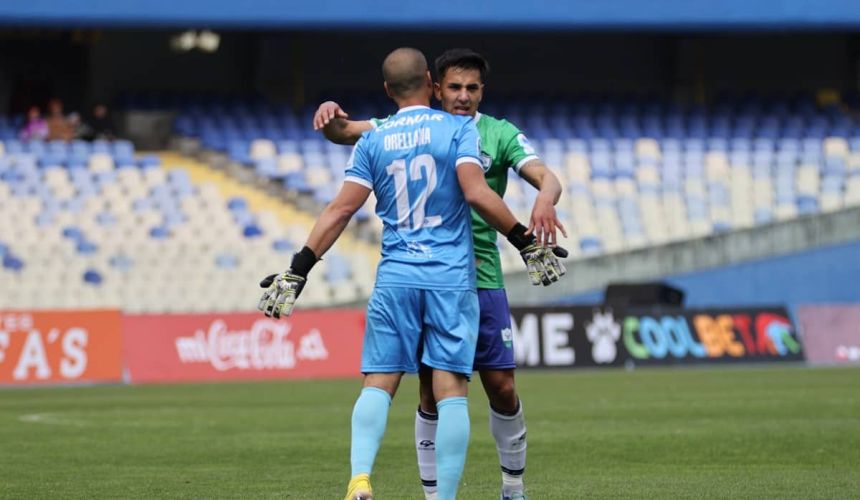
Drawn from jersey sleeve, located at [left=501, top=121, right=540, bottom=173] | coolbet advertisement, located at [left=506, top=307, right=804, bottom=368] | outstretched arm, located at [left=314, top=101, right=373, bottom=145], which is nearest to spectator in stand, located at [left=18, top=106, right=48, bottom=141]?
coolbet advertisement, located at [left=506, top=307, right=804, bottom=368]

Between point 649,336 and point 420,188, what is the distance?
18.8m

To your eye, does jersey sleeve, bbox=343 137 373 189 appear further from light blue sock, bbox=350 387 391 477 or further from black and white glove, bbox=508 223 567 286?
light blue sock, bbox=350 387 391 477

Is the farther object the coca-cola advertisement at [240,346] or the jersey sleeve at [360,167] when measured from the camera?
the coca-cola advertisement at [240,346]

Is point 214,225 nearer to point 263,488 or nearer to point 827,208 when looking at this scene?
point 827,208

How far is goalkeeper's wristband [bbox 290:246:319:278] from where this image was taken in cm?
768

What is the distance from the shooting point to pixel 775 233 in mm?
32969

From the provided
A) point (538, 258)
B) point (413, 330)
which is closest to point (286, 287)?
point (413, 330)

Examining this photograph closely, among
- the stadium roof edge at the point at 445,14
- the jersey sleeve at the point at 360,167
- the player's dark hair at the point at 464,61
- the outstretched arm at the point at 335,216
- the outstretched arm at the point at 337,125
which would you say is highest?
the stadium roof edge at the point at 445,14

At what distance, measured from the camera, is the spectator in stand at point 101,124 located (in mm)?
33969

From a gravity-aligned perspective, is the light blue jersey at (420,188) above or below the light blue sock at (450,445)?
above

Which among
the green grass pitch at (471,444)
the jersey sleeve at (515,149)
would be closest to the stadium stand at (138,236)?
the green grass pitch at (471,444)

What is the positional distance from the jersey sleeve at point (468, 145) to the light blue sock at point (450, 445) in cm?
112

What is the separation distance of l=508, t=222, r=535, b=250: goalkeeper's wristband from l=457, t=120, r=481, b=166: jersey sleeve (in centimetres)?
35

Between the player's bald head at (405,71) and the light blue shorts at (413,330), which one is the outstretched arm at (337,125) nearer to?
the player's bald head at (405,71)
